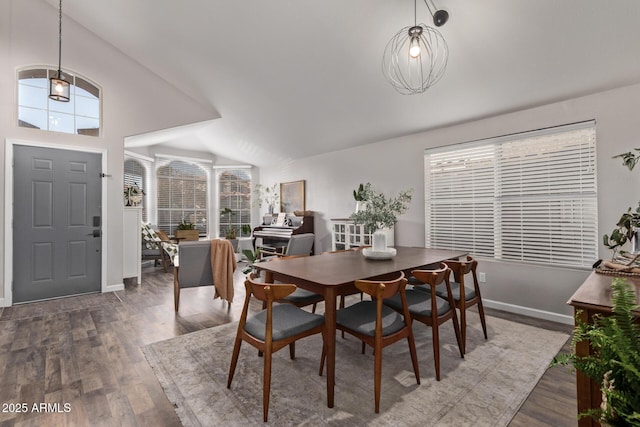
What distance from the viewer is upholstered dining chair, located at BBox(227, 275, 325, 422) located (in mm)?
1710

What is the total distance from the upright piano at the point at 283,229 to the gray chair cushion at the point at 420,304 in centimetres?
358

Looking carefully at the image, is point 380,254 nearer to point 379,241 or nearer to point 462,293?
point 379,241

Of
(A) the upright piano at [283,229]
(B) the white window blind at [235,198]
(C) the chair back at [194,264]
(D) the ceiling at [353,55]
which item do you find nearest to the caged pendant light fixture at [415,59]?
(D) the ceiling at [353,55]

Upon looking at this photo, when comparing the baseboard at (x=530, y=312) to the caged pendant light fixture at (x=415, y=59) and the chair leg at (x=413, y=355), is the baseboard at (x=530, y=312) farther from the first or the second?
the caged pendant light fixture at (x=415, y=59)

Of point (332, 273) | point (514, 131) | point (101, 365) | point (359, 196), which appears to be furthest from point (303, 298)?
point (514, 131)

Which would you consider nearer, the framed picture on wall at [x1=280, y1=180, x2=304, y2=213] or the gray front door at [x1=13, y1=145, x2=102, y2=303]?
the gray front door at [x1=13, y1=145, x2=102, y2=303]

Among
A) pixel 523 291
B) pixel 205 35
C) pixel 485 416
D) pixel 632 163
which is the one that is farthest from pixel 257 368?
pixel 205 35

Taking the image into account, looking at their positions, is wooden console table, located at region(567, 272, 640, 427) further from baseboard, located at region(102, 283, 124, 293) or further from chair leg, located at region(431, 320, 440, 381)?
baseboard, located at region(102, 283, 124, 293)

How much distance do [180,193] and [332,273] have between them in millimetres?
6352

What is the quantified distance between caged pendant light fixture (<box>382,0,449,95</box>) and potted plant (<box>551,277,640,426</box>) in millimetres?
2276

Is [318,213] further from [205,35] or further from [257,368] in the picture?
[257,368]

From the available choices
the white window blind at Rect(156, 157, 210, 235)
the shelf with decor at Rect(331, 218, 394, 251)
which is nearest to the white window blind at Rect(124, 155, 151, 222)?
the white window blind at Rect(156, 157, 210, 235)

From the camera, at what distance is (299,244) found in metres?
4.58

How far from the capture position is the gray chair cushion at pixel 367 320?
6.20 ft
